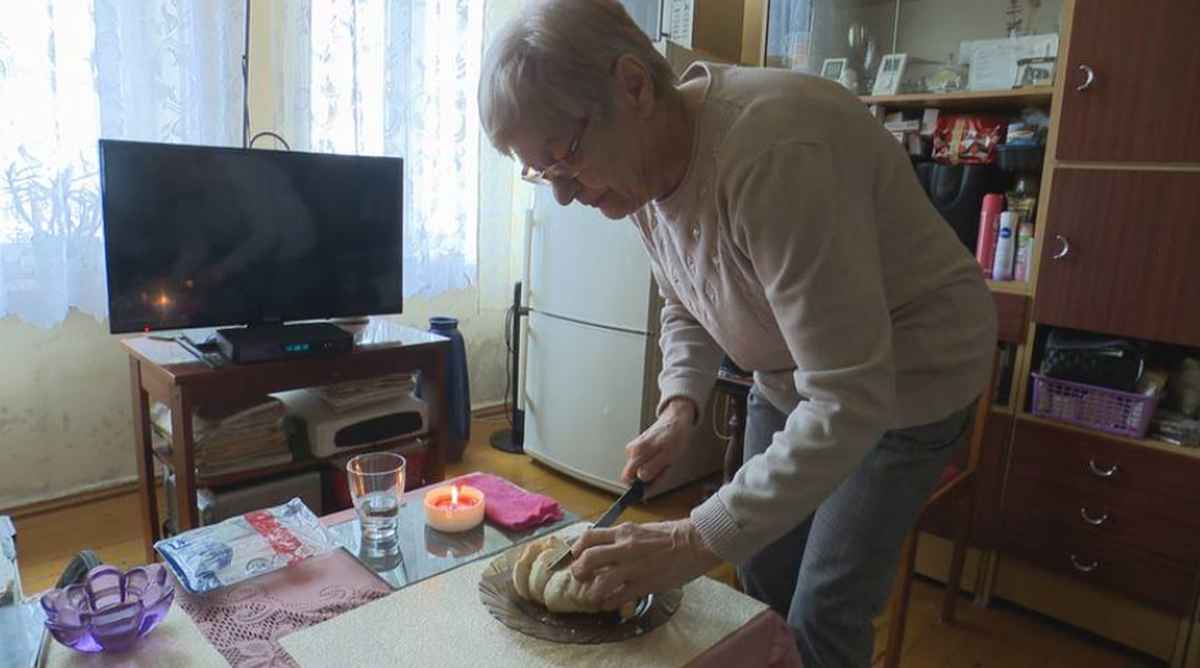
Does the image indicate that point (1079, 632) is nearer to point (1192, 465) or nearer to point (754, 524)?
point (1192, 465)

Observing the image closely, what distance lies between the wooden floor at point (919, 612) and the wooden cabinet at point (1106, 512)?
0.60ft

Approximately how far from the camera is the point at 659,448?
3.29 ft

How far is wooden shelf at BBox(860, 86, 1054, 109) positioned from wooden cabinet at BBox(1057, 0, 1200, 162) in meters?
0.10

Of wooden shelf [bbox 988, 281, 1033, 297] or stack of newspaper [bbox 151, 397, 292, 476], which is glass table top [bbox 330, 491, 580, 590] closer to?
stack of newspaper [bbox 151, 397, 292, 476]

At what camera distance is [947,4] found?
7.07ft

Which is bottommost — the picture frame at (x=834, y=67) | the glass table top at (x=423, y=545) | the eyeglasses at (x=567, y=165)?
the glass table top at (x=423, y=545)

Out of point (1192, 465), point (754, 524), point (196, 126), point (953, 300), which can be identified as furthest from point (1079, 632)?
point (196, 126)

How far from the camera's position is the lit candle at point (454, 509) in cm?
100

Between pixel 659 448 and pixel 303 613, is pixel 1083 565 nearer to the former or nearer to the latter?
pixel 659 448

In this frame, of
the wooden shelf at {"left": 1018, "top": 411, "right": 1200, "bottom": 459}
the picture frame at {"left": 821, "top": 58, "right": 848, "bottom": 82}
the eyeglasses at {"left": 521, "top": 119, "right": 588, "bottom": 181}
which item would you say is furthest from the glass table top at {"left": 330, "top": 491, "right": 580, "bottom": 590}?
the picture frame at {"left": 821, "top": 58, "right": 848, "bottom": 82}

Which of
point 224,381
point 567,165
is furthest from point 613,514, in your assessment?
point 224,381

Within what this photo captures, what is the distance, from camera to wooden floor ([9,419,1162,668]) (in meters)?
1.78

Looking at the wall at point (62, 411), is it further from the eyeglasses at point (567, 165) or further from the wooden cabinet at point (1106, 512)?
the wooden cabinet at point (1106, 512)

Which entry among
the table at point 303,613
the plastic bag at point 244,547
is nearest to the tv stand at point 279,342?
the plastic bag at point 244,547
